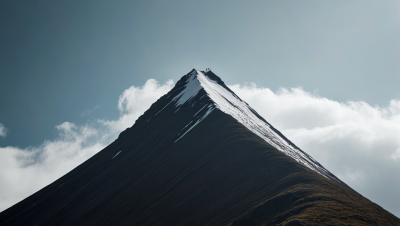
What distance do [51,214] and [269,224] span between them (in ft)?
239

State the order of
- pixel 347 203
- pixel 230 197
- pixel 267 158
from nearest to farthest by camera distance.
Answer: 1. pixel 347 203
2. pixel 230 197
3. pixel 267 158

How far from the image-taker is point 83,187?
282ft

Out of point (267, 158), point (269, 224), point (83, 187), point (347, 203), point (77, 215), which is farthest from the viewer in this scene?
point (83, 187)

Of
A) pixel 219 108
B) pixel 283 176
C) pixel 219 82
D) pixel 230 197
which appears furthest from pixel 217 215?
pixel 219 82

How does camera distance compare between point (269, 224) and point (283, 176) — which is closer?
point (269, 224)

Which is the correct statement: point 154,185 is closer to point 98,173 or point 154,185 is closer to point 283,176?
point 283,176

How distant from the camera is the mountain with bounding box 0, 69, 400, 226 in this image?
29.2m

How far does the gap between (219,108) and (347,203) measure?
50.3 metres

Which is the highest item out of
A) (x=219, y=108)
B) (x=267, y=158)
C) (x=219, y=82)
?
(x=219, y=82)

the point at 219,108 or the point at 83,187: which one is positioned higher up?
the point at 219,108

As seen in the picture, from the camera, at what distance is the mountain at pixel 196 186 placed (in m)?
29.2

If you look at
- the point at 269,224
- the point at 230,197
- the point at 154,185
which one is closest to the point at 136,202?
the point at 154,185

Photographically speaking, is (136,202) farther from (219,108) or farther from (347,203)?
(347,203)

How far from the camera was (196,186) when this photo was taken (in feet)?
157
